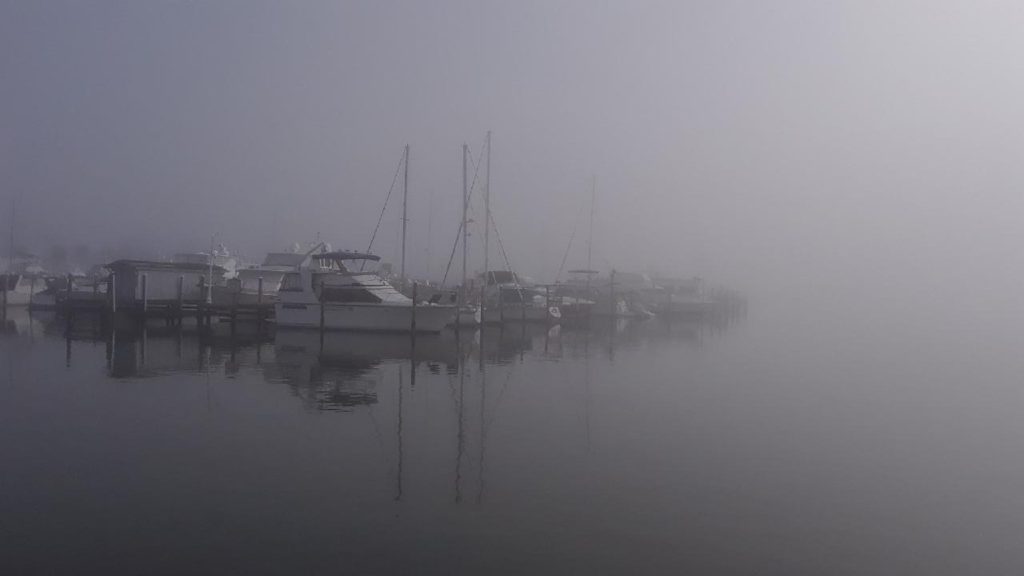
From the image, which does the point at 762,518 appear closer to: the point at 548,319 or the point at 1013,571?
the point at 1013,571

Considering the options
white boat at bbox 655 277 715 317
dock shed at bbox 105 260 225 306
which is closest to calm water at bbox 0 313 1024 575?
dock shed at bbox 105 260 225 306

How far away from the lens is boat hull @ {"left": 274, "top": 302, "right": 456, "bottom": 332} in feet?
130

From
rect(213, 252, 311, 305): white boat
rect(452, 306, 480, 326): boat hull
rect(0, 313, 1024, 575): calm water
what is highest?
rect(213, 252, 311, 305): white boat

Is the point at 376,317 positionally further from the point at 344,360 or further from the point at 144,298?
the point at 144,298

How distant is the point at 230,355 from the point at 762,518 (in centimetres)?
2305

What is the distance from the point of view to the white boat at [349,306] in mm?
39781

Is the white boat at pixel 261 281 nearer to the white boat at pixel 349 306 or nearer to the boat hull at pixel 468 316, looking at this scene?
the white boat at pixel 349 306

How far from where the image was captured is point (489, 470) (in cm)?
1420

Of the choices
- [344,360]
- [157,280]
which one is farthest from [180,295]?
[344,360]

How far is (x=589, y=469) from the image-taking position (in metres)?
14.5

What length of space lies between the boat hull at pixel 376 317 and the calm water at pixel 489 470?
10536 millimetres

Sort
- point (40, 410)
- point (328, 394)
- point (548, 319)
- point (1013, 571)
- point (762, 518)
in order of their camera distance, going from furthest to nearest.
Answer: point (548, 319)
point (328, 394)
point (40, 410)
point (762, 518)
point (1013, 571)

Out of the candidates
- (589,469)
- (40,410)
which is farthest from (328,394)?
(589,469)

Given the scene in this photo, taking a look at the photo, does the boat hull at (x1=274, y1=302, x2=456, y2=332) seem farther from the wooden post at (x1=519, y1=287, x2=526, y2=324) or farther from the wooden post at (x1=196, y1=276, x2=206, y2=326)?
the wooden post at (x1=519, y1=287, x2=526, y2=324)
